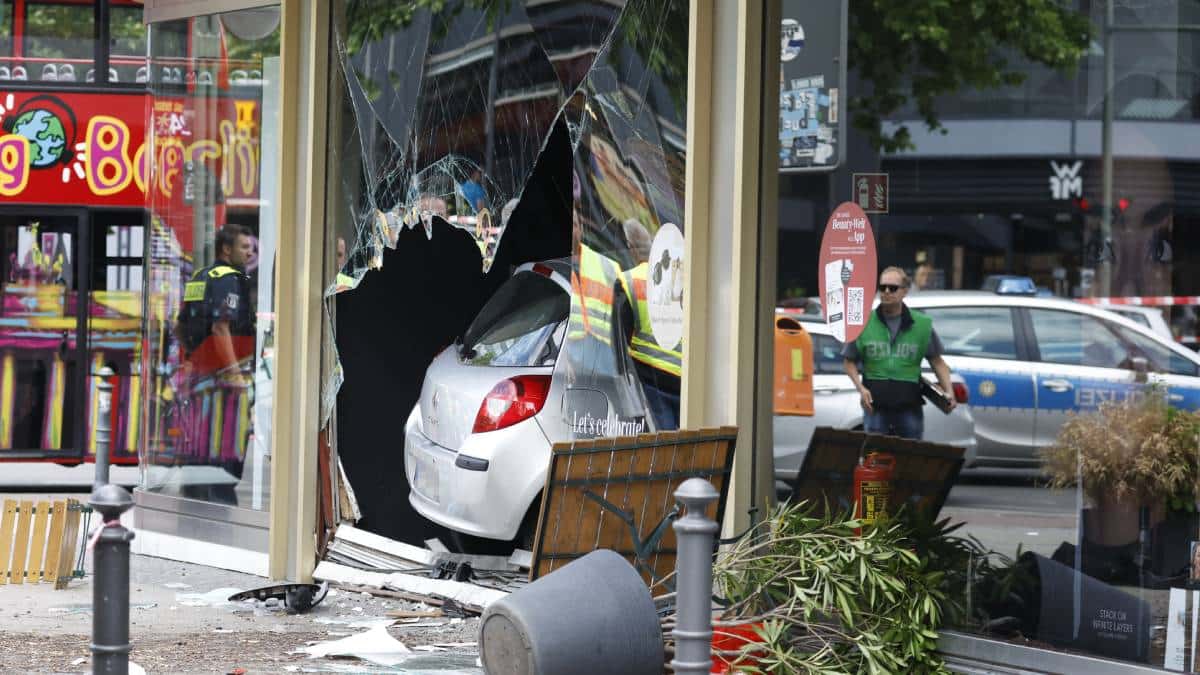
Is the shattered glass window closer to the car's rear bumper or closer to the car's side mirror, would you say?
the car's rear bumper

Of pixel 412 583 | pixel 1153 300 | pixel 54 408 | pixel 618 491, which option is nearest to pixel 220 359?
pixel 412 583

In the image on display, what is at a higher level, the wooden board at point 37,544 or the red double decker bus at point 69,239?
the red double decker bus at point 69,239

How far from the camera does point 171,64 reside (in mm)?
11148

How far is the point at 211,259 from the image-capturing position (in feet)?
35.3

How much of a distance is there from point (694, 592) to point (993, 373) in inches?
84.0

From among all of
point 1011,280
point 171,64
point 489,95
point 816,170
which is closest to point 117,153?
point 171,64

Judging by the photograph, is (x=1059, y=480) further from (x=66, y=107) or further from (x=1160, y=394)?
(x=66, y=107)

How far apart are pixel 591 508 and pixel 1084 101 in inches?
93.7

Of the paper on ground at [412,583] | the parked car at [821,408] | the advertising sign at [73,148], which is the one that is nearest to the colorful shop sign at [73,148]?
the advertising sign at [73,148]

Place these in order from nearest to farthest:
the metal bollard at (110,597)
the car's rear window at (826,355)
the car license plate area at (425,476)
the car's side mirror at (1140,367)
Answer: the metal bollard at (110,597), the car's side mirror at (1140,367), the car's rear window at (826,355), the car license plate area at (425,476)

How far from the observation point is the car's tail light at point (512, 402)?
28.3 feet

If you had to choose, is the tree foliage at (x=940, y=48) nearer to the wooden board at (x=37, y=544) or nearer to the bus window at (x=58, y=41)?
the wooden board at (x=37, y=544)

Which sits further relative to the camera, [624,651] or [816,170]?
[816,170]

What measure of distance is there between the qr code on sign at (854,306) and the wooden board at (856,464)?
1.49ft
